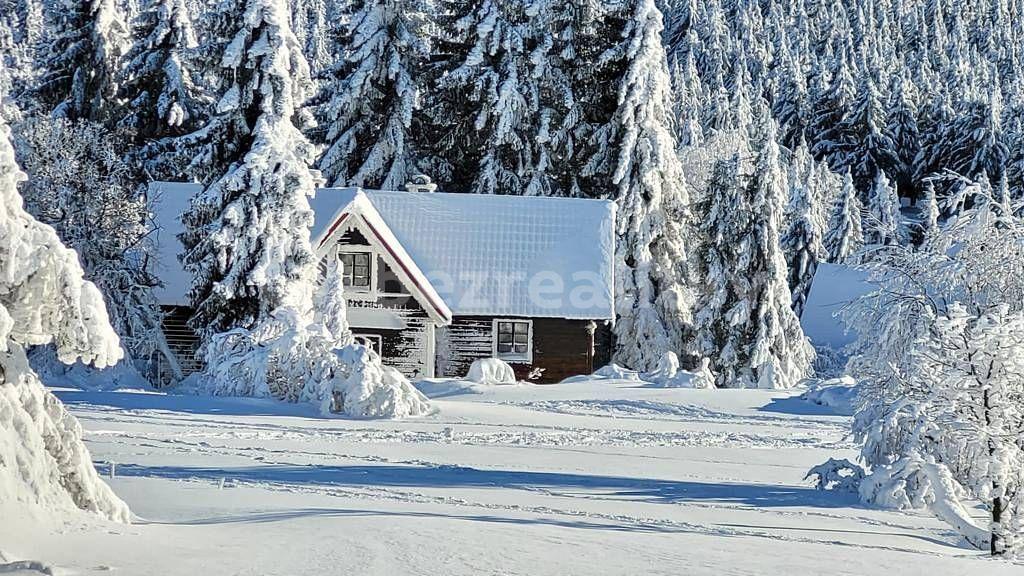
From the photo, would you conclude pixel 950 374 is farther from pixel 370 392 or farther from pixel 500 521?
pixel 370 392

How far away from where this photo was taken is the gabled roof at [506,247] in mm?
34844

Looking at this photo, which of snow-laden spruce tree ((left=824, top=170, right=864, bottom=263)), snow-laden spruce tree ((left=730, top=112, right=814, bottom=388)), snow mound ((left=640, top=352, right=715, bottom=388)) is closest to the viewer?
snow mound ((left=640, top=352, right=715, bottom=388))

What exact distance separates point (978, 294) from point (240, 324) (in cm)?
1807

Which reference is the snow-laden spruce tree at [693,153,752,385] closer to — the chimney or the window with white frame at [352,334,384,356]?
the chimney

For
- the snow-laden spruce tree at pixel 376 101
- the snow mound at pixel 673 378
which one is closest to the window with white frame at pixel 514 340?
the snow mound at pixel 673 378

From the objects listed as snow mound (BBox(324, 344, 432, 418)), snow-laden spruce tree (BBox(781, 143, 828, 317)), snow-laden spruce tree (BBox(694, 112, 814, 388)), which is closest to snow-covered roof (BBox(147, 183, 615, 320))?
snow-laden spruce tree (BBox(694, 112, 814, 388))

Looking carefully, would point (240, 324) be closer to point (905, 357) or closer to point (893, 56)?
point (905, 357)

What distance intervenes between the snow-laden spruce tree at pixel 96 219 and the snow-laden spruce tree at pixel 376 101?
45.4 ft

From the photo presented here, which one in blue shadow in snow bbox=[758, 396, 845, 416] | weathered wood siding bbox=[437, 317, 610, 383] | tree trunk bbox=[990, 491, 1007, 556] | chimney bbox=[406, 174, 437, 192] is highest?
chimney bbox=[406, 174, 437, 192]

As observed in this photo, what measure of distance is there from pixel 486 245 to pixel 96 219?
1088 cm

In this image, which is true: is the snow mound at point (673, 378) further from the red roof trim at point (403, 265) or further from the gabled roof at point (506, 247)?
the red roof trim at point (403, 265)

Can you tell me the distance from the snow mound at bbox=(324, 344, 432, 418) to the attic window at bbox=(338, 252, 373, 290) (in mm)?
11050

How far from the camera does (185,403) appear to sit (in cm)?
2147

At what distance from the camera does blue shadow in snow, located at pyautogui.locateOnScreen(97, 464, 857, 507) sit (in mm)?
13164
